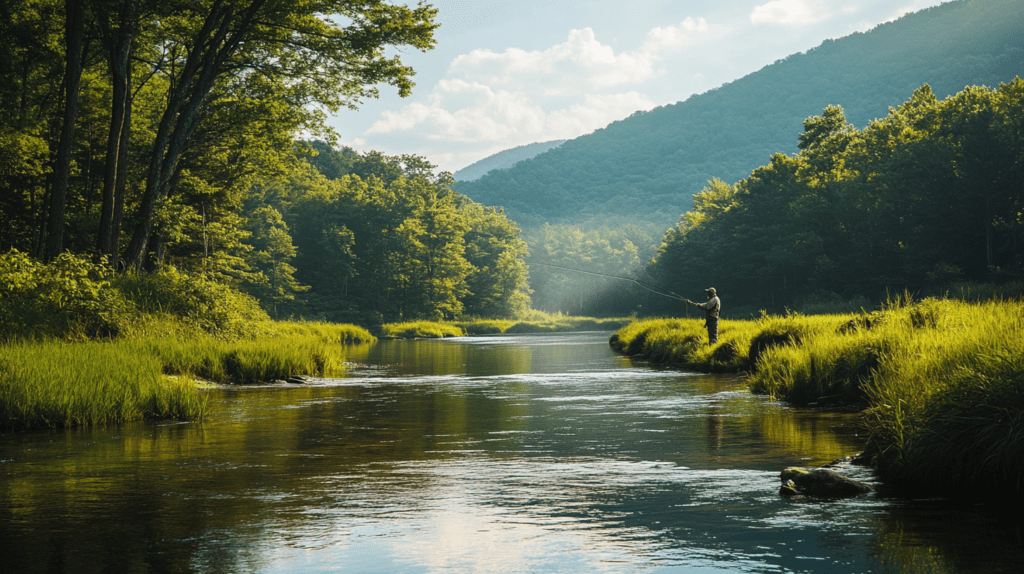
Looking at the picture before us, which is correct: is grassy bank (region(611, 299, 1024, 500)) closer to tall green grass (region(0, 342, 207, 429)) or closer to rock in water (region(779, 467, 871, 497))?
rock in water (region(779, 467, 871, 497))

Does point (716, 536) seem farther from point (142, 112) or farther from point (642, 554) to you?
point (142, 112)

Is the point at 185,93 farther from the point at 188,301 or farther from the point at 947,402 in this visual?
the point at 947,402

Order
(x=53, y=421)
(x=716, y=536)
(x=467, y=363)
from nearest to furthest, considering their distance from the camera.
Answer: (x=716, y=536) → (x=53, y=421) → (x=467, y=363)

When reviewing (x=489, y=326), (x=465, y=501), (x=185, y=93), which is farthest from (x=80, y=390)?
(x=489, y=326)

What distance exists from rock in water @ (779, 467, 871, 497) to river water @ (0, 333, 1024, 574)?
0.57 ft

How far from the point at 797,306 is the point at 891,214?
12049mm

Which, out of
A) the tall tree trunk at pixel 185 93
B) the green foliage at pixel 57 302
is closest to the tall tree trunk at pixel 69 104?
the tall tree trunk at pixel 185 93

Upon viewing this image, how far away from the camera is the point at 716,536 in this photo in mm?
5684

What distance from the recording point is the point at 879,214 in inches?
2564

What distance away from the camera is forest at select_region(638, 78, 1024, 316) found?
182ft

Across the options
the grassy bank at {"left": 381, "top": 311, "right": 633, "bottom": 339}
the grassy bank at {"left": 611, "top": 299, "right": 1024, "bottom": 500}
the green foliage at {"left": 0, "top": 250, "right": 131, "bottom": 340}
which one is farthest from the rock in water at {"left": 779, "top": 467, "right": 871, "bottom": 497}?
the grassy bank at {"left": 381, "top": 311, "right": 633, "bottom": 339}

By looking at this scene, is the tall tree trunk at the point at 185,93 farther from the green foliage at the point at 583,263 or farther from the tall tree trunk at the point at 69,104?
the green foliage at the point at 583,263

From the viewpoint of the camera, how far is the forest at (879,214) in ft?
182

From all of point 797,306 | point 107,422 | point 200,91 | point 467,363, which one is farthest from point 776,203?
point 107,422
